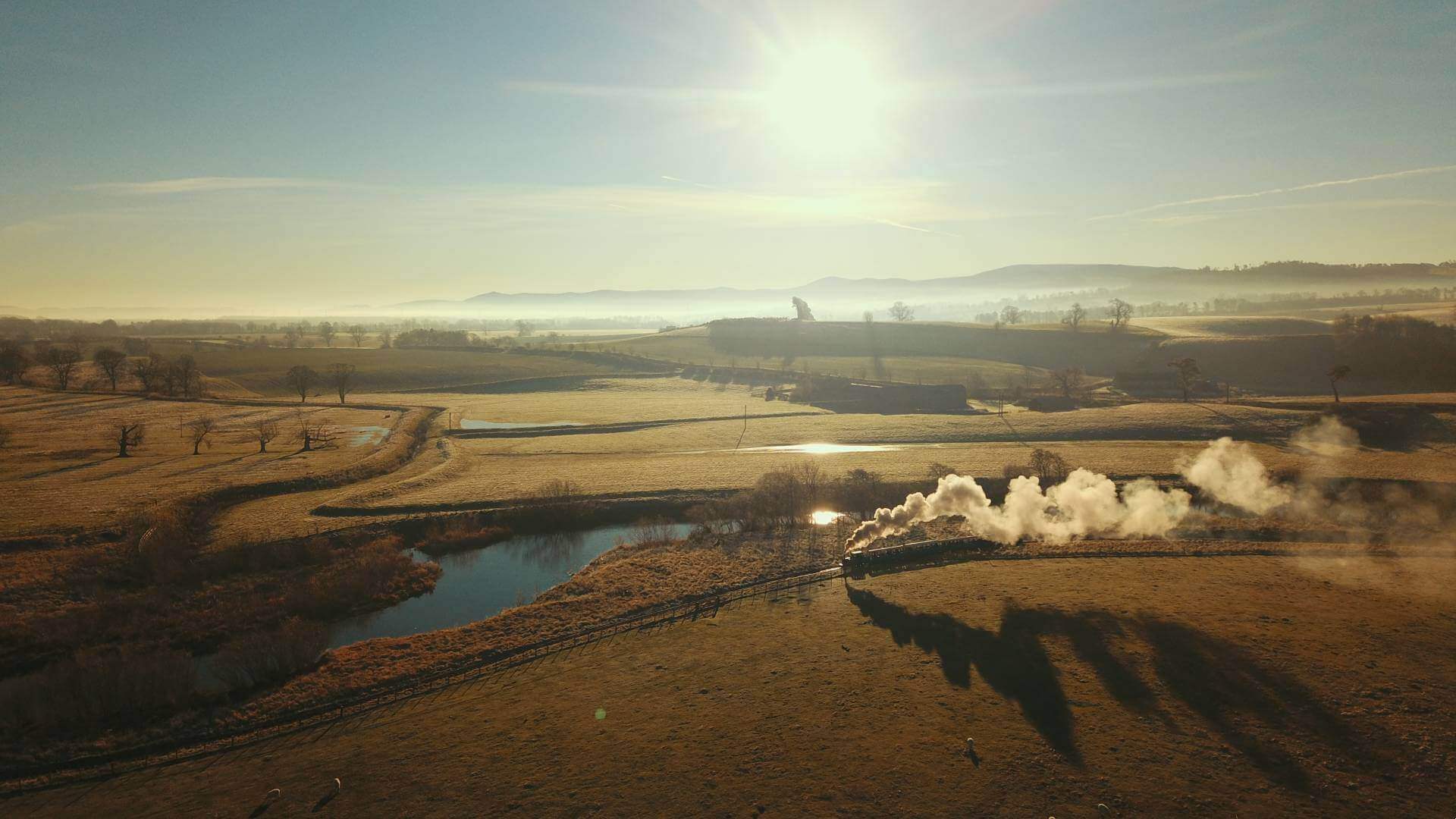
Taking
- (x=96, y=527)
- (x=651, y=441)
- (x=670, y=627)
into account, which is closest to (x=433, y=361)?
(x=651, y=441)

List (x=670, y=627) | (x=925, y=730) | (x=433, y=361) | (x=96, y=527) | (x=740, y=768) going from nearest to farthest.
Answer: (x=740, y=768), (x=925, y=730), (x=670, y=627), (x=96, y=527), (x=433, y=361)

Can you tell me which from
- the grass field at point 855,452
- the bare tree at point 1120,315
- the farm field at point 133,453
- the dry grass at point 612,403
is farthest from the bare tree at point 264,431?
the bare tree at point 1120,315

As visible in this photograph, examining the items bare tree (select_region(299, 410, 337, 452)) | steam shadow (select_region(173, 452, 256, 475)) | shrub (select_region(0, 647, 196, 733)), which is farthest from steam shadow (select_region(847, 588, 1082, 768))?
bare tree (select_region(299, 410, 337, 452))

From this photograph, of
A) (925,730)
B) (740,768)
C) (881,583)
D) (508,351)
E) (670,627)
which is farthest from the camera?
(508,351)

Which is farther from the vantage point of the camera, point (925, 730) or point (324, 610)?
point (324, 610)

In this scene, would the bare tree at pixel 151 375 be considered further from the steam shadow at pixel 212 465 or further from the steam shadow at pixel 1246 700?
the steam shadow at pixel 1246 700

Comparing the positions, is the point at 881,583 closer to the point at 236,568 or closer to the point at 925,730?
the point at 925,730
